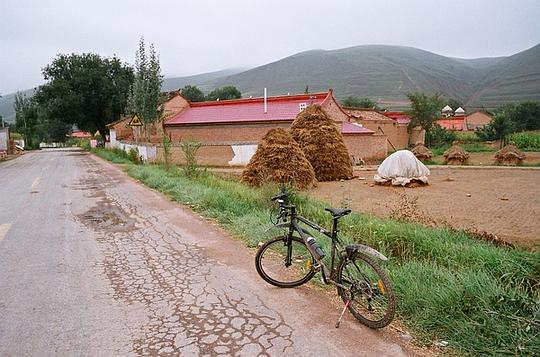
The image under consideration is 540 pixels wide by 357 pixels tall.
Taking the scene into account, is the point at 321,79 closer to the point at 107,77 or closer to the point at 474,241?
the point at 107,77

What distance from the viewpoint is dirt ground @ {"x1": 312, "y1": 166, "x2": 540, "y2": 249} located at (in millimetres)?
9500

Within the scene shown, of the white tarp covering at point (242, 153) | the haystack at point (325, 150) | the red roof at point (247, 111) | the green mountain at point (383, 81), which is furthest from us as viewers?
the green mountain at point (383, 81)

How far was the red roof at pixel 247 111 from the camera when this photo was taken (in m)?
28.7

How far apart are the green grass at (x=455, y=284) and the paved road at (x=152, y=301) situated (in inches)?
20.4

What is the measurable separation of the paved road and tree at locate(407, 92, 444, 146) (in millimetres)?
40546

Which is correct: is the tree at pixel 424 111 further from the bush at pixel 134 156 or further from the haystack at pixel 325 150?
the bush at pixel 134 156

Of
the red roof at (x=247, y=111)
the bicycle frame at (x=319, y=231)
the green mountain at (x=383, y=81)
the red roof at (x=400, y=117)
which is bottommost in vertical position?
the bicycle frame at (x=319, y=231)

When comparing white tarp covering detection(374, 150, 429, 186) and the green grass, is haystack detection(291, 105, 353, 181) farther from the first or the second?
the green grass

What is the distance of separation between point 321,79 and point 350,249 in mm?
139857

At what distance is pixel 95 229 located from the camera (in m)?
8.05

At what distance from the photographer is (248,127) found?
29422 mm

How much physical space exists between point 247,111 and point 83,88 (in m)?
25.0

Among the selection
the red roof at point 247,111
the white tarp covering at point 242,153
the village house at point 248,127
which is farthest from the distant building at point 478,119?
the white tarp covering at point 242,153

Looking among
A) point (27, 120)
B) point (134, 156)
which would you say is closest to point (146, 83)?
point (134, 156)
